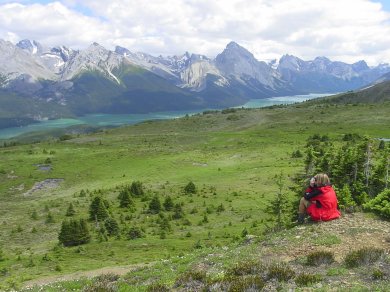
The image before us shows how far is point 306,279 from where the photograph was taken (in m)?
16.5

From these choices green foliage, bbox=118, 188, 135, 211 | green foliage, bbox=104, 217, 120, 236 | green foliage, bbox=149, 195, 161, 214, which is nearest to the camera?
green foliage, bbox=104, 217, 120, 236

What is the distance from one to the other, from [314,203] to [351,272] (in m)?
5.97

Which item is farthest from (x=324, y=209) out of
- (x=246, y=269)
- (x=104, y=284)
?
(x=104, y=284)

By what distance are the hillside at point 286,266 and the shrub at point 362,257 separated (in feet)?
0.29

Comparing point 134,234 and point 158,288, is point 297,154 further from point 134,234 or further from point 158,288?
point 158,288

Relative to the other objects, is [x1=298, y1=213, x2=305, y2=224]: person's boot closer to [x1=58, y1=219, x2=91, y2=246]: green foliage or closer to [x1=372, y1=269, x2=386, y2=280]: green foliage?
[x1=372, y1=269, x2=386, y2=280]: green foliage

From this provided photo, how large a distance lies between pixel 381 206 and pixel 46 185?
216ft

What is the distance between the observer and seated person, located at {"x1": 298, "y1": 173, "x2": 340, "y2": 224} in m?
21.8

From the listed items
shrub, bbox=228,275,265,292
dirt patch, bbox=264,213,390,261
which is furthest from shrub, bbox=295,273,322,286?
dirt patch, bbox=264,213,390,261

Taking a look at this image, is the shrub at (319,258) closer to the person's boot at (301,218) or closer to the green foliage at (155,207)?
the person's boot at (301,218)

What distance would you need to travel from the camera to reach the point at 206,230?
4409 cm

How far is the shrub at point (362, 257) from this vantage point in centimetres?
1788

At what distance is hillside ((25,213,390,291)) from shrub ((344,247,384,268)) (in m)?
0.09

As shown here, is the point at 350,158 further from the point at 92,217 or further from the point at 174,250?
the point at 92,217
